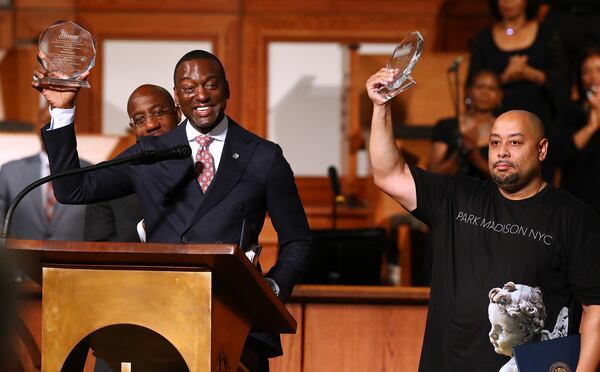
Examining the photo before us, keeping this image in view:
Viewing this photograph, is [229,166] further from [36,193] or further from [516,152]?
[36,193]

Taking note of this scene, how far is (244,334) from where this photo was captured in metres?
2.25

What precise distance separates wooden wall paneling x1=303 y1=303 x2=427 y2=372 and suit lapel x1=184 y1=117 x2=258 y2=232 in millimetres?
1131

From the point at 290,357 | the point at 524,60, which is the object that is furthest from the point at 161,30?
the point at 290,357

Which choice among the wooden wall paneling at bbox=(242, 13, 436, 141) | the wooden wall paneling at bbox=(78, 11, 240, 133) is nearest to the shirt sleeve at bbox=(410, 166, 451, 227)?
the wooden wall paneling at bbox=(242, 13, 436, 141)

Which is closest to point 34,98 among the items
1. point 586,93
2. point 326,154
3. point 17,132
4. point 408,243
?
point 17,132

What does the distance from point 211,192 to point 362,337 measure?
1.27 meters

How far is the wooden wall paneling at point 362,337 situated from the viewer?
364cm

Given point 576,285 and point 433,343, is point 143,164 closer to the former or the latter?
point 433,343

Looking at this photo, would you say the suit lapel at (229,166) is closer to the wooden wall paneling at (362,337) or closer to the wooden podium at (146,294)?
the wooden podium at (146,294)

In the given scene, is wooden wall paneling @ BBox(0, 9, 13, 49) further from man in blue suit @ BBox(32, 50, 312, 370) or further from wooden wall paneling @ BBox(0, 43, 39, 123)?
man in blue suit @ BBox(32, 50, 312, 370)

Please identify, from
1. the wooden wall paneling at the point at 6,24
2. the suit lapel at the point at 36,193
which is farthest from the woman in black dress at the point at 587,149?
the wooden wall paneling at the point at 6,24

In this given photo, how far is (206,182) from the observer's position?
2639mm

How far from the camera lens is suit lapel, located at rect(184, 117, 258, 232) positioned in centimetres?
258

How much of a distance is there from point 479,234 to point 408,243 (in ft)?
8.79
